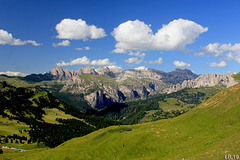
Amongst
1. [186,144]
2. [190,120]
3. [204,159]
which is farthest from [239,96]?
[204,159]

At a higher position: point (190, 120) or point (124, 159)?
point (190, 120)

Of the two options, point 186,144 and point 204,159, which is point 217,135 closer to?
point 186,144

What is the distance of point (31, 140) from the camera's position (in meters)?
192

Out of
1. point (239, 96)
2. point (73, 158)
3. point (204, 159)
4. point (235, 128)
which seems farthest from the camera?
point (239, 96)

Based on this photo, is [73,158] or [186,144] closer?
[186,144]

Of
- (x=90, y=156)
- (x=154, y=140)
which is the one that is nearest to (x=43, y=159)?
(x=90, y=156)

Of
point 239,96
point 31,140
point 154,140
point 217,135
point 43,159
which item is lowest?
point 31,140

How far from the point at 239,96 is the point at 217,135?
34349mm

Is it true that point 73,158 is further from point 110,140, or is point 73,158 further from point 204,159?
point 204,159

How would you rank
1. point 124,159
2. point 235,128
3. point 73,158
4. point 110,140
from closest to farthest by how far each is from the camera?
point 235,128 → point 124,159 → point 73,158 → point 110,140

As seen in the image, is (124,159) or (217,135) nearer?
(217,135)

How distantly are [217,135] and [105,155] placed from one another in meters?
49.3

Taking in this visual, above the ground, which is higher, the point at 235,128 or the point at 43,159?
the point at 235,128

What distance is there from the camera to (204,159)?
131ft
